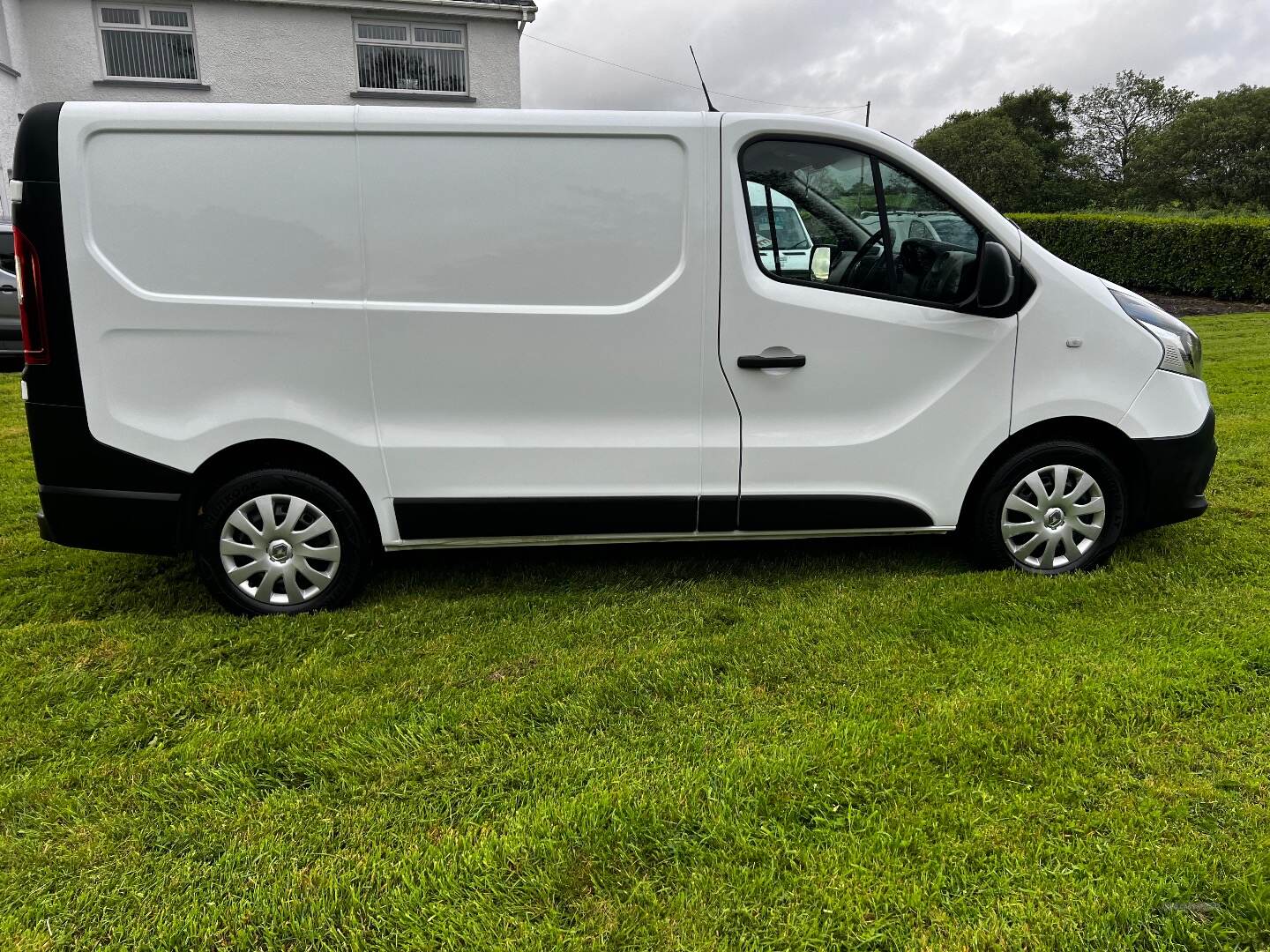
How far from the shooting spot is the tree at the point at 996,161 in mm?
47812

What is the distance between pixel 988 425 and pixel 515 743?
2.30 meters

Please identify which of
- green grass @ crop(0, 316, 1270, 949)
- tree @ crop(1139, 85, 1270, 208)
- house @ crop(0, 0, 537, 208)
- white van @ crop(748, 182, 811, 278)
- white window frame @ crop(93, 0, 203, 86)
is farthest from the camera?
tree @ crop(1139, 85, 1270, 208)

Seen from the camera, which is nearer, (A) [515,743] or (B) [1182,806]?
(B) [1182,806]

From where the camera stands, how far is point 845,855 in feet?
7.00

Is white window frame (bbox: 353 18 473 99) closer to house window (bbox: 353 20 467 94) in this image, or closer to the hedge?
house window (bbox: 353 20 467 94)

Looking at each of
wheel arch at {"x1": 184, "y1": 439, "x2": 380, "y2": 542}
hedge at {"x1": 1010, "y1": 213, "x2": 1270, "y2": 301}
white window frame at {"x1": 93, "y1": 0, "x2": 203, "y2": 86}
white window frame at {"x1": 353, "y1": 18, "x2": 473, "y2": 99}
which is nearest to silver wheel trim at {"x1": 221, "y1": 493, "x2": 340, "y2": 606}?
wheel arch at {"x1": 184, "y1": 439, "x2": 380, "y2": 542}

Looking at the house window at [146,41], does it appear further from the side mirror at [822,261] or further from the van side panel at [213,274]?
the side mirror at [822,261]

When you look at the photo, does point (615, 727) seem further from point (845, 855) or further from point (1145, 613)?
point (1145, 613)

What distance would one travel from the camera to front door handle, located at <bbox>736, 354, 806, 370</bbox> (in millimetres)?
3434

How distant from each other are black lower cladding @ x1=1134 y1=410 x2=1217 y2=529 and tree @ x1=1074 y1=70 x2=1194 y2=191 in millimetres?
56960

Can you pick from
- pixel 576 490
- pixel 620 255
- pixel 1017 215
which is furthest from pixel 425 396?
pixel 1017 215

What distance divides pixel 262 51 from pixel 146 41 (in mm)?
1922

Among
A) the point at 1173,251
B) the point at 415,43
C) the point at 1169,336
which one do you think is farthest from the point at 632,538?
the point at 1173,251

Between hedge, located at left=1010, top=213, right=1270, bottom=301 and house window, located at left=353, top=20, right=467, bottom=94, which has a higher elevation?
house window, located at left=353, top=20, right=467, bottom=94
